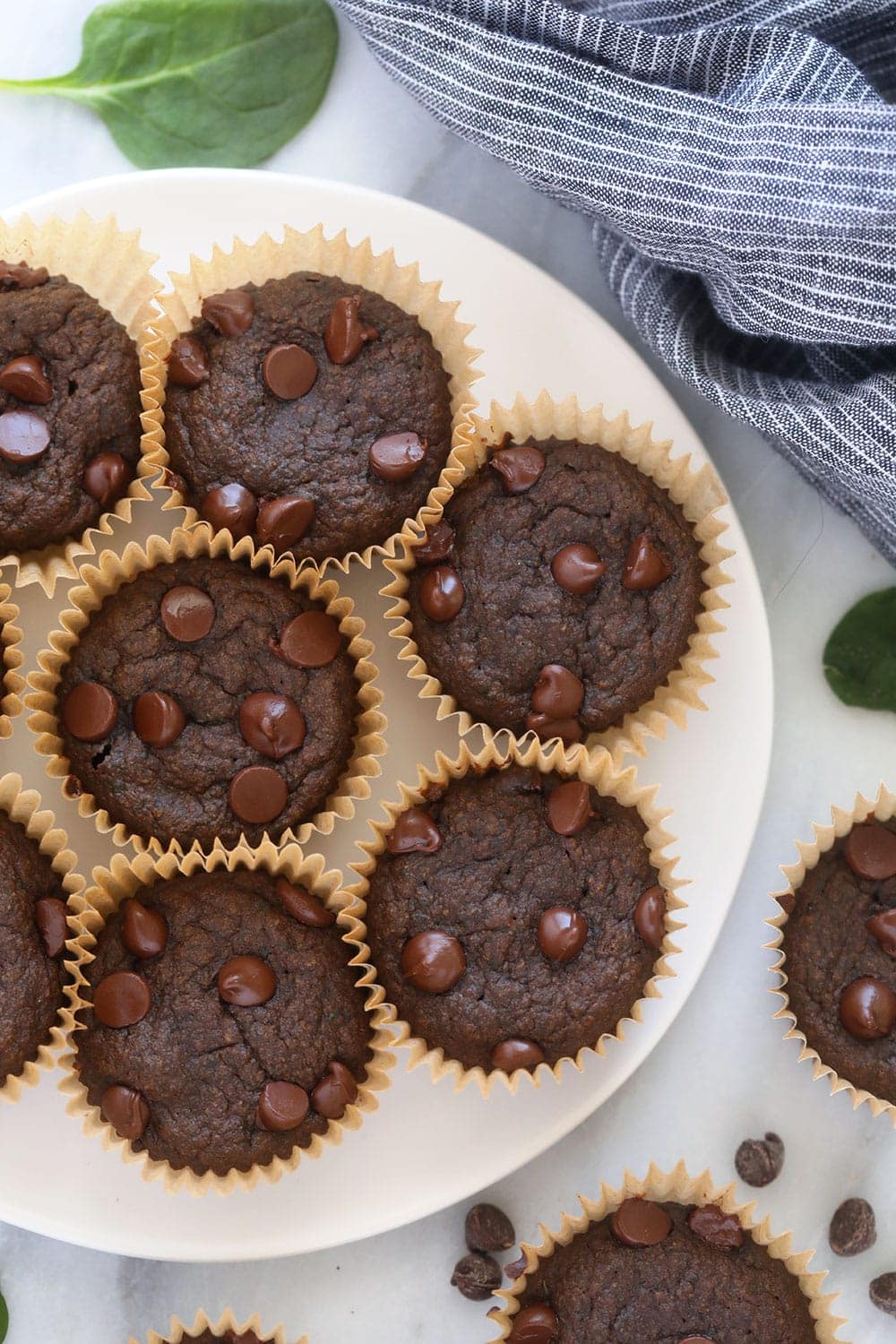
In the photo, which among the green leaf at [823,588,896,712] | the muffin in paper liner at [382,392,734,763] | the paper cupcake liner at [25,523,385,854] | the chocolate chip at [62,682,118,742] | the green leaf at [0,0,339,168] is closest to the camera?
the chocolate chip at [62,682,118,742]

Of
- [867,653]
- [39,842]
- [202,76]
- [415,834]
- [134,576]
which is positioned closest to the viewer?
[415,834]

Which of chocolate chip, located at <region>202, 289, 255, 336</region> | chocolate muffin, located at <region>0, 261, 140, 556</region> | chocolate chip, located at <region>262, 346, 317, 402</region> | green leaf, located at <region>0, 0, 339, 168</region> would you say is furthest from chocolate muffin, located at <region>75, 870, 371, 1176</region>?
green leaf, located at <region>0, 0, 339, 168</region>

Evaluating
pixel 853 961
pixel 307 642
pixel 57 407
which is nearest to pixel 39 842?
pixel 307 642

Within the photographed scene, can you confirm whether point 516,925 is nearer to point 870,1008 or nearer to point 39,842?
point 870,1008

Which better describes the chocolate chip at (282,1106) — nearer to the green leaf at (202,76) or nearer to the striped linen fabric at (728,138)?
the striped linen fabric at (728,138)

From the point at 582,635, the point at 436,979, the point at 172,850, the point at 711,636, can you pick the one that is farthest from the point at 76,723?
the point at 711,636

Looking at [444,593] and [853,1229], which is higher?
[444,593]

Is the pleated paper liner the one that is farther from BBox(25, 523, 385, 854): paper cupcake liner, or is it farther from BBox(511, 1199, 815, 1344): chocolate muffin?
BBox(25, 523, 385, 854): paper cupcake liner
